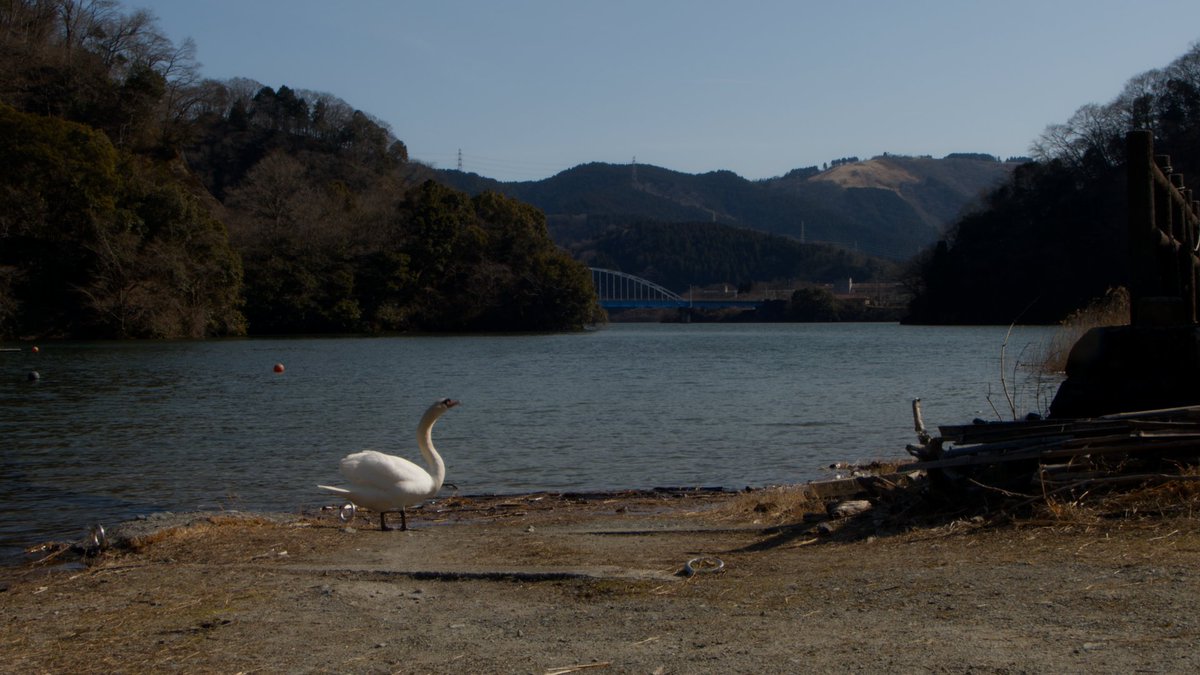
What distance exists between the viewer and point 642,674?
4918mm

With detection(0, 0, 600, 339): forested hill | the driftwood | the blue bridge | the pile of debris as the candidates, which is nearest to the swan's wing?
the pile of debris

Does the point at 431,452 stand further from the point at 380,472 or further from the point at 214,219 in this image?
the point at 214,219

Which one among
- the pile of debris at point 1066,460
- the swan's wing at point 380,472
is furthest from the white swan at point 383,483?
the pile of debris at point 1066,460

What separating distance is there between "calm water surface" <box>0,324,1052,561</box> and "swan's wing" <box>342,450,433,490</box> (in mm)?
3022

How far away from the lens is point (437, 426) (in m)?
21.2

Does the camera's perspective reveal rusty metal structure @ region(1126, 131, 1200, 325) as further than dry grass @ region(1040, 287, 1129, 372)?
No

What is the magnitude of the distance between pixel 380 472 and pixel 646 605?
14.6 ft

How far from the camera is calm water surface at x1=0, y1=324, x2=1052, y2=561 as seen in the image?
14453 millimetres

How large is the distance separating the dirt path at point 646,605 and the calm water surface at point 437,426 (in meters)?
3.88

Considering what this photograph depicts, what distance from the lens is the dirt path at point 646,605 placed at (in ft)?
16.7

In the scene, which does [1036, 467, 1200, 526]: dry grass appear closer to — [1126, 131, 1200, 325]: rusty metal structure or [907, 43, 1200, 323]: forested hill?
[1126, 131, 1200, 325]: rusty metal structure

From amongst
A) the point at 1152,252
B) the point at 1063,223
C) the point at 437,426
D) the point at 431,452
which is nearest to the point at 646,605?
the point at 431,452

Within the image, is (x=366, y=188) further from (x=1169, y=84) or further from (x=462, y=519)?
(x=462, y=519)

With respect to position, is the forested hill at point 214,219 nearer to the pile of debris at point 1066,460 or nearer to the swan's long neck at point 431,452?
the swan's long neck at point 431,452
